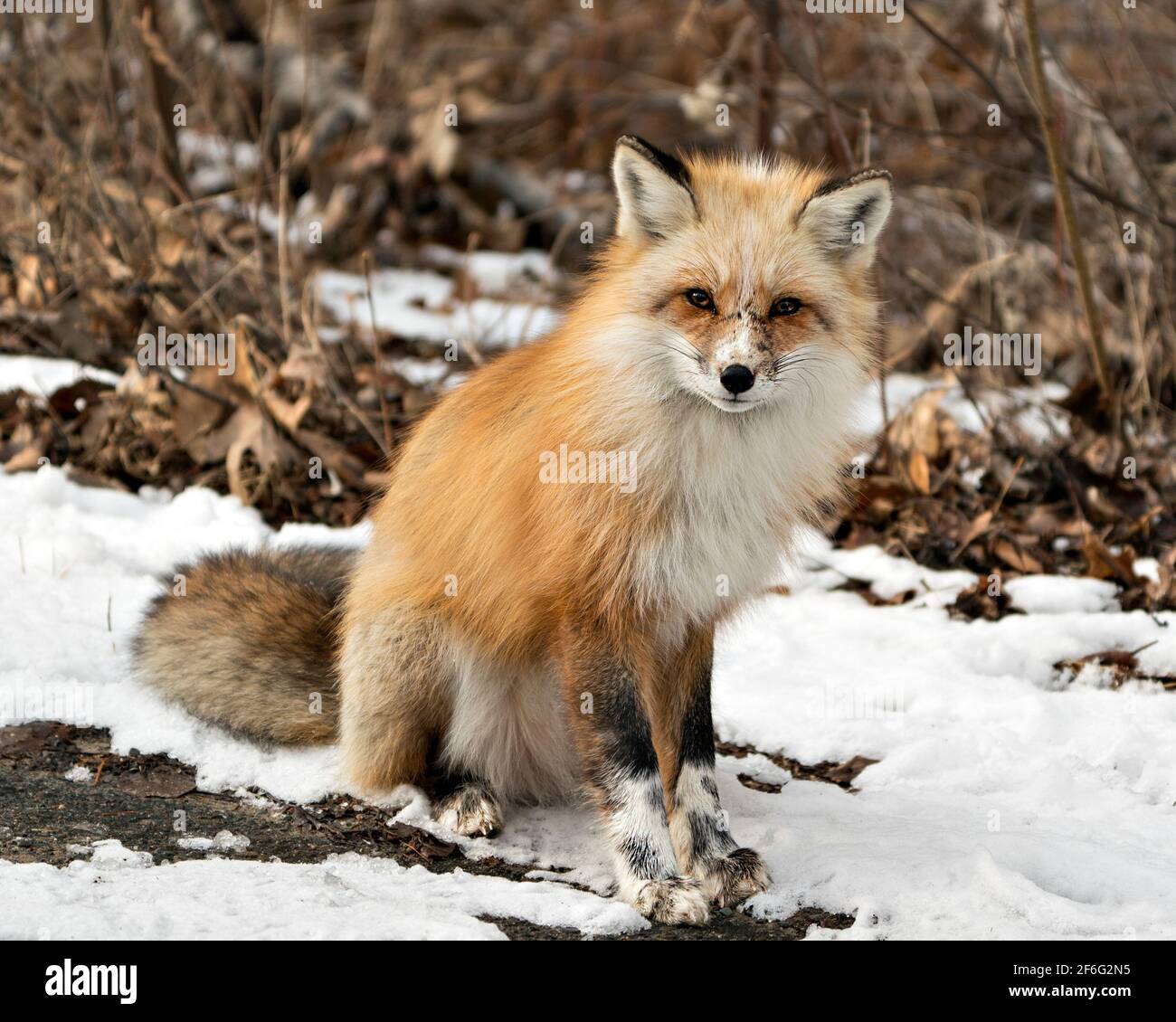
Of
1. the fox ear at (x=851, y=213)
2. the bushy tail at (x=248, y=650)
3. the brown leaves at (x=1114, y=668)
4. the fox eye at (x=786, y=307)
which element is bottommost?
the brown leaves at (x=1114, y=668)

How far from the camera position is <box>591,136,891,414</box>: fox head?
138 inches

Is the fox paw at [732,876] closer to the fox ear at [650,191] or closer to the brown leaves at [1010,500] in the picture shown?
the fox ear at [650,191]

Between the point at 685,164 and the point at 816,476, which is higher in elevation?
the point at 685,164

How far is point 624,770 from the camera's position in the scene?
3654 millimetres

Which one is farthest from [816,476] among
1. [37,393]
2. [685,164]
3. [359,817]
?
[37,393]

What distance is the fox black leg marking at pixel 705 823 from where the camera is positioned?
3.70 m

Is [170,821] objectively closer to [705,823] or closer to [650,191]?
[705,823]

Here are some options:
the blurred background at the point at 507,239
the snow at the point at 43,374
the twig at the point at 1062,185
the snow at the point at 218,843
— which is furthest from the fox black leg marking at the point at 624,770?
the snow at the point at 43,374

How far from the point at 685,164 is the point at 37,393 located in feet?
14.6

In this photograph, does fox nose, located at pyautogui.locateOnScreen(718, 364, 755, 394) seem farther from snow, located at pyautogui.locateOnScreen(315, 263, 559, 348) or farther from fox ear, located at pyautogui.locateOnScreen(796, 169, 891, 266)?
snow, located at pyautogui.locateOnScreen(315, 263, 559, 348)

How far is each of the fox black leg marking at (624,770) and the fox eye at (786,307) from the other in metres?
1.08

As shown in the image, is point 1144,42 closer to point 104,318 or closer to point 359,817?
point 104,318

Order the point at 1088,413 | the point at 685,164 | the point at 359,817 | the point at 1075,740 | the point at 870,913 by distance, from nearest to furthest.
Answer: the point at 870,913 < the point at 685,164 < the point at 359,817 < the point at 1075,740 < the point at 1088,413

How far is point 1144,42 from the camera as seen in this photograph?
10.2m
